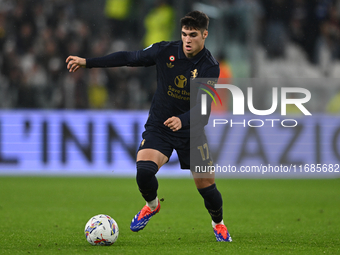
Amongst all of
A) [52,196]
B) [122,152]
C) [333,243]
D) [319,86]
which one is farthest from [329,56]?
[333,243]

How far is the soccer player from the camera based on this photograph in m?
4.69

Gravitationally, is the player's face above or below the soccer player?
above

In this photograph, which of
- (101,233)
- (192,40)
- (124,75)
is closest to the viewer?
(101,233)

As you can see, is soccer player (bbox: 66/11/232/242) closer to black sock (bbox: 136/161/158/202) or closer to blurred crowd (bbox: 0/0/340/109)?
black sock (bbox: 136/161/158/202)

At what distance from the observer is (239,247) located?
446cm

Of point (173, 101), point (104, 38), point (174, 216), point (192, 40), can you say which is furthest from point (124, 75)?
point (192, 40)

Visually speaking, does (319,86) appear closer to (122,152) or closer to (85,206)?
(122,152)

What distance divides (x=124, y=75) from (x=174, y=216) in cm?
530

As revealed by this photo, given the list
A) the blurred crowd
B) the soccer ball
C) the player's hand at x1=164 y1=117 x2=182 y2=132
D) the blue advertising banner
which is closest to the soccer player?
the player's hand at x1=164 y1=117 x2=182 y2=132

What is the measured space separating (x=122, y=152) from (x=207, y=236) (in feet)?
18.5

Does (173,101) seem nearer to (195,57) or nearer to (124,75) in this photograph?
(195,57)

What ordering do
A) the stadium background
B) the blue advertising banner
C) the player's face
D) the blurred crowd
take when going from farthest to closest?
the blurred crowd
the stadium background
the blue advertising banner
the player's face

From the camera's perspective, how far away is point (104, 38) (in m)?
11.7

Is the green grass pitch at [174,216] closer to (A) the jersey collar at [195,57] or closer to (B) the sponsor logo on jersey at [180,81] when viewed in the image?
(B) the sponsor logo on jersey at [180,81]
